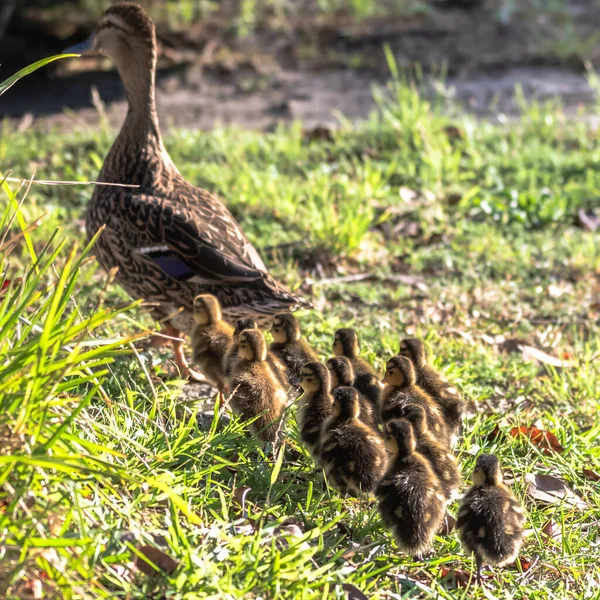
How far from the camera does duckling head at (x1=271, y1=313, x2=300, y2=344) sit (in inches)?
190

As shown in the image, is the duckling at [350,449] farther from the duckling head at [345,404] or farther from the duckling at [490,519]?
Answer: the duckling at [490,519]

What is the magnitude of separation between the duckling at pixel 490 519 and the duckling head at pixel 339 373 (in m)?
0.78

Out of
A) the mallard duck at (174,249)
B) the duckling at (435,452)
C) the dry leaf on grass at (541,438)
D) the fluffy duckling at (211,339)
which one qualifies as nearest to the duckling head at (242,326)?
the fluffy duckling at (211,339)

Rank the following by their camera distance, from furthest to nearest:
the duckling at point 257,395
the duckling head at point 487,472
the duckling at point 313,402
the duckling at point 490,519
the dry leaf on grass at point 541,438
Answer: the dry leaf on grass at point 541,438 → the duckling at point 257,395 → the duckling at point 313,402 → the duckling head at point 487,472 → the duckling at point 490,519

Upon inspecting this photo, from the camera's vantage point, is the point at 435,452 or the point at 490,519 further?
the point at 435,452

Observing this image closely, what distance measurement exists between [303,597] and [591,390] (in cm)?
245

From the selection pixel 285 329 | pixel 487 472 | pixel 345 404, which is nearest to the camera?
pixel 487 472

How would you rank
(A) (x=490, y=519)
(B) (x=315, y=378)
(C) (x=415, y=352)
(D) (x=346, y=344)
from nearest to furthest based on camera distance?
(A) (x=490, y=519)
(B) (x=315, y=378)
(C) (x=415, y=352)
(D) (x=346, y=344)

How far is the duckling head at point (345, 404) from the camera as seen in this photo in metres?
4.02

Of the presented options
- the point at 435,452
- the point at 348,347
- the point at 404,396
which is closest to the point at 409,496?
the point at 435,452

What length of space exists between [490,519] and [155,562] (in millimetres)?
1218

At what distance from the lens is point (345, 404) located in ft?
13.2

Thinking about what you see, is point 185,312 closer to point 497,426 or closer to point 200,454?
point 200,454

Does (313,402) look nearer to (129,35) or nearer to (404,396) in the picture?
(404,396)
